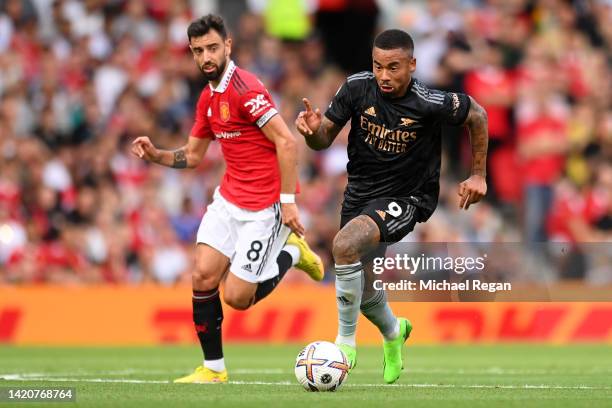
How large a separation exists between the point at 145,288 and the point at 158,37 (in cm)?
474

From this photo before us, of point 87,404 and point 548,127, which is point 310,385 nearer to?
point 87,404

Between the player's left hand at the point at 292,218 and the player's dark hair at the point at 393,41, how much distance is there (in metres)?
1.42

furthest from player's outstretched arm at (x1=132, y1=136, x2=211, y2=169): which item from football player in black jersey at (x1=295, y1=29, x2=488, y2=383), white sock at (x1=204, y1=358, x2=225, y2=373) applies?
white sock at (x1=204, y1=358, x2=225, y2=373)

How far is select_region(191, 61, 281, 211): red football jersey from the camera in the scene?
430 inches

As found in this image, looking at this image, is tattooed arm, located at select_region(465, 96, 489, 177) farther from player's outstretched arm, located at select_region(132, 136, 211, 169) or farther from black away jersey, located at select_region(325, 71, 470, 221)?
player's outstretched arm, located at select_region(132, 136, 211, 169)

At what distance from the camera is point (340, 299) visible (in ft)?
33.9

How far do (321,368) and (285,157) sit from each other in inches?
77.7

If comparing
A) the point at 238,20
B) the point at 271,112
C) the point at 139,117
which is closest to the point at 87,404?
the point at 271,112

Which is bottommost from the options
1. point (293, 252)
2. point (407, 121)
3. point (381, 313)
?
point (381, 313)

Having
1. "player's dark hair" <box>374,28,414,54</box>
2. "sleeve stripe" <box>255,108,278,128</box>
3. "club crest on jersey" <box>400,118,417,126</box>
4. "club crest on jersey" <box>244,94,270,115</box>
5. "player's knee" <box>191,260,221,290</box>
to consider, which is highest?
"player's dark hair" <box>374,28,414,54</box>

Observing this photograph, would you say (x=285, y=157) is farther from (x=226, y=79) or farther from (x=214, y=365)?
(x=214, y=365)

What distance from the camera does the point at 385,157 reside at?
34.5 ft

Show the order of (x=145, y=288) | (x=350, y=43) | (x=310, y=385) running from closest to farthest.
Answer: (x=310, y=385) < (x=145, y=288) < (x=350, y=43)

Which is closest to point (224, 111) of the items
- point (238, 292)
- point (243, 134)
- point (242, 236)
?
point (243, 134)
